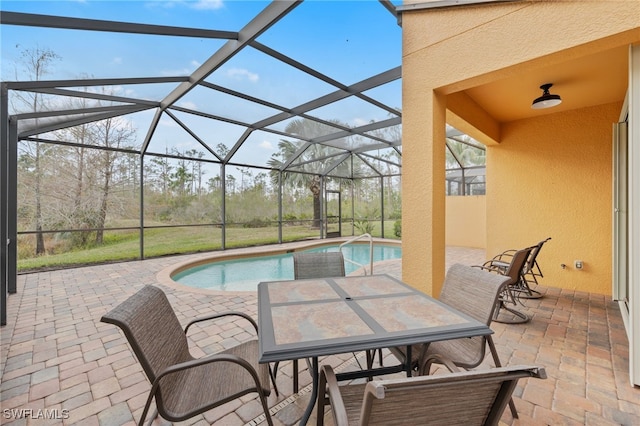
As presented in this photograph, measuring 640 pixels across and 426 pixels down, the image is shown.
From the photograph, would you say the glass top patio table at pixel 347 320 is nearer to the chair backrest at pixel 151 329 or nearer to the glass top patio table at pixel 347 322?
the glass top patio table at pixel 347 322

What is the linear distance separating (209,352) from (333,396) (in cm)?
196

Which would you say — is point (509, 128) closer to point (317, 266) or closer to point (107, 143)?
point (317, 266)

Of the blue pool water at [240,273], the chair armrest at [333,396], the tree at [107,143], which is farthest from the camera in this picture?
the tree at [107,143]

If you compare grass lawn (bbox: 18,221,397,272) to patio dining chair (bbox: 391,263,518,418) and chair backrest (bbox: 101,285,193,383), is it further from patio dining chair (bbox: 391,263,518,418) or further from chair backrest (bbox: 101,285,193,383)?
patio dining chair (bbox: 391,263,518,418)

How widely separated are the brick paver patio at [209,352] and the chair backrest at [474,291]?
2.33 feet

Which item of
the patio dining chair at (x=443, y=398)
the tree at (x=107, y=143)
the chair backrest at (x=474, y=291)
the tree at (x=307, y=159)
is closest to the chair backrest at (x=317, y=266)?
the chair backrest at (x=474, y=291)

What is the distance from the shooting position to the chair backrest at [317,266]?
284 cm

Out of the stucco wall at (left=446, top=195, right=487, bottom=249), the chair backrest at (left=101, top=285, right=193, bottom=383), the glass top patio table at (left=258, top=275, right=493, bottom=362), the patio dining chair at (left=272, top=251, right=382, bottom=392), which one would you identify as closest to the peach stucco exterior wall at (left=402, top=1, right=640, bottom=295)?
the patio dining chair at (left=272, top=251, right=382, bottom=392)

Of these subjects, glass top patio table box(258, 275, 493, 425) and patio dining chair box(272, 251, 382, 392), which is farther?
patio dining chair box(272, 251, 382, 392)

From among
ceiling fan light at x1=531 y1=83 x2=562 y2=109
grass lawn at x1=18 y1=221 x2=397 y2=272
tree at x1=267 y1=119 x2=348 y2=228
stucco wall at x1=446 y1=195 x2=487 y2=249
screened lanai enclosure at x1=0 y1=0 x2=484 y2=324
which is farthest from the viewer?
stucco wall at x1=446 y1=195 x2=487 y2=249

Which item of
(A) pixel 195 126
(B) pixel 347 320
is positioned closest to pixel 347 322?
(B) pixel 347 320

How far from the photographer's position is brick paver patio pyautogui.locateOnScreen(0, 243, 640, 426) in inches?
72.1

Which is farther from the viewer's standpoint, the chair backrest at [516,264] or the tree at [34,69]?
the chair backrest at [516,264]

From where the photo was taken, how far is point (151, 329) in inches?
57.8
